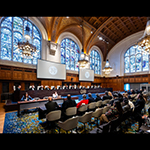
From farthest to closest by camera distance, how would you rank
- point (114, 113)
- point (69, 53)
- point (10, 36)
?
point (69, 53)
point (10, 36)
point (114, 113)

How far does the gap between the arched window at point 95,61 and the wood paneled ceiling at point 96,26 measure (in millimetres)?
2181

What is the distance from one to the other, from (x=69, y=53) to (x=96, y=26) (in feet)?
18.2

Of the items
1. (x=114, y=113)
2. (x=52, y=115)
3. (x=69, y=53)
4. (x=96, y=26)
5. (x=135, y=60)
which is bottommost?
(x=52, y=115)

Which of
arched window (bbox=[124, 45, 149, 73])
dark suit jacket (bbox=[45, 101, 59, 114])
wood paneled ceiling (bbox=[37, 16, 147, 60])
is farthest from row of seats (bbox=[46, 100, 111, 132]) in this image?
arched window (bbox=[124, 45, 149, 73])

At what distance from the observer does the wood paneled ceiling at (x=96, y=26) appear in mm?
9539

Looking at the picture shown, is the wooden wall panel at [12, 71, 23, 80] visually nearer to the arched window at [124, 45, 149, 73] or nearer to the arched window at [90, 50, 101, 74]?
the arched window at [90, 50, 101, 74]

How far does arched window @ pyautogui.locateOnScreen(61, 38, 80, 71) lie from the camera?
11922 millimetres

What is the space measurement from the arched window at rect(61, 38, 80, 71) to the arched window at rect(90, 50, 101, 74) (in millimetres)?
3832

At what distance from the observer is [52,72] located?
10.0 m

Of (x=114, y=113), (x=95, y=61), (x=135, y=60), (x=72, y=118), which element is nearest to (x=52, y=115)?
(x=72, y=118)

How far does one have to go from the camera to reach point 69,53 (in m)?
12.6

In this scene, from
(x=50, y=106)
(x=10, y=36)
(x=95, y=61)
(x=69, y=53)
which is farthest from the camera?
(x=95, y=61)

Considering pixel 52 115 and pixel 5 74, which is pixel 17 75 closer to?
pixel 5 74
